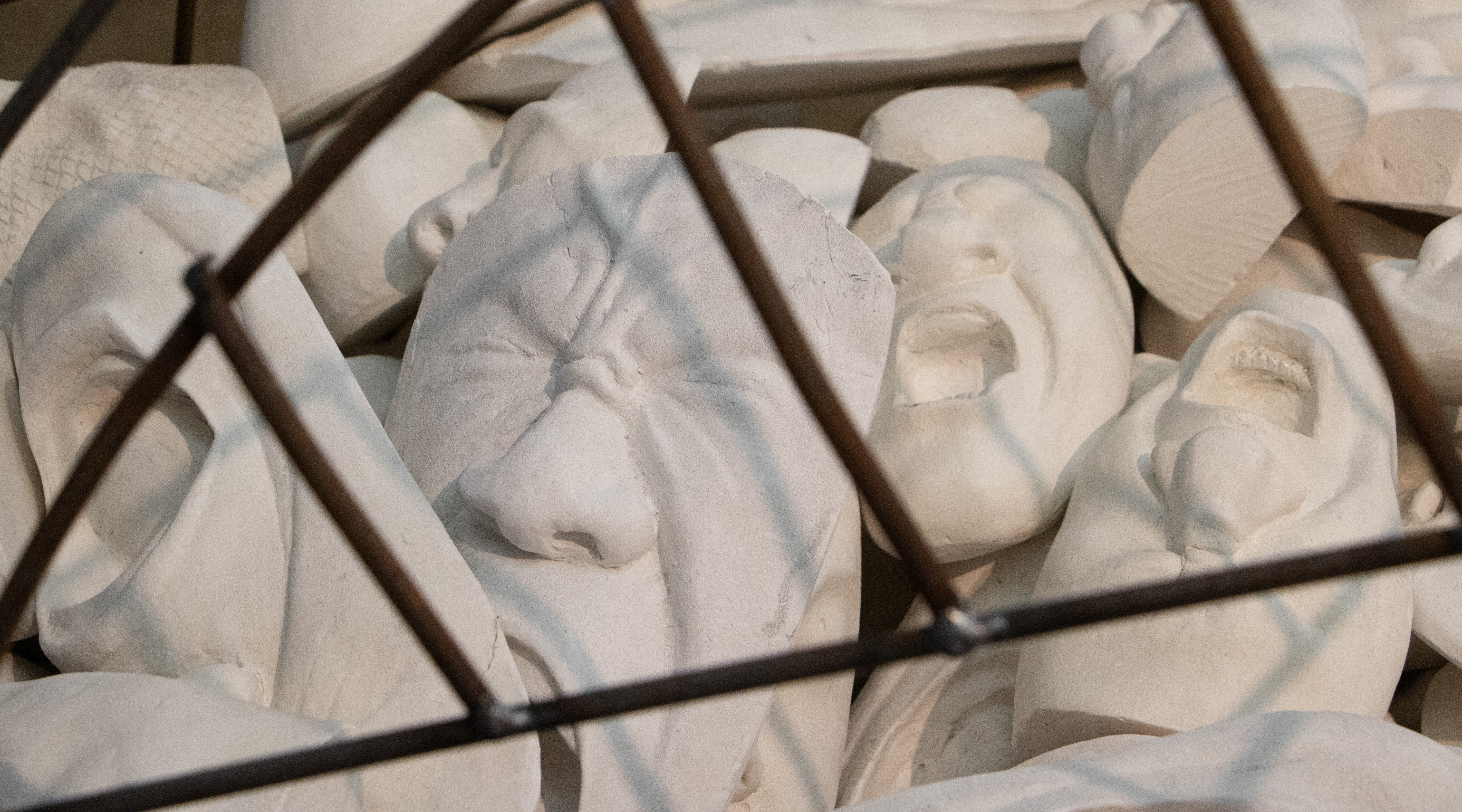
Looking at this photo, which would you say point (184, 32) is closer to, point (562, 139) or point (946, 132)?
point (562, 139)

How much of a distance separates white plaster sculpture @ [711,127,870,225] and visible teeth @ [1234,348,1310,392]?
0.36 m

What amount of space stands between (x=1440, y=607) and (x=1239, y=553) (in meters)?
0.16

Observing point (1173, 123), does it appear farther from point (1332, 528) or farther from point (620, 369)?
point (620, 369)

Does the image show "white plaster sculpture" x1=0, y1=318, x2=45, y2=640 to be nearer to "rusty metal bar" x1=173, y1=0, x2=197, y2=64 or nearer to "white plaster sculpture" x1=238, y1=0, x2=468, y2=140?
"rusty metal bar" x1=173, y1=0, x2=197, y2=64

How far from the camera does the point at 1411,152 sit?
114 centimetres

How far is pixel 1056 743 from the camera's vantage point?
850mm

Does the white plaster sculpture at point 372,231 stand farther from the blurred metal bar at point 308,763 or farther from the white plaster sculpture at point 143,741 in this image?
the blurred metal bar at point 308,763

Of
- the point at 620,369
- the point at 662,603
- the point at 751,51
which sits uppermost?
the point at 751,51

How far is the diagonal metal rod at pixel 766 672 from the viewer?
36 cm

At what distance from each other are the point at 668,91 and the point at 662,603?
1.53 feet

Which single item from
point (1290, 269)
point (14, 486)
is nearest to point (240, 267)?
point (14, 486)

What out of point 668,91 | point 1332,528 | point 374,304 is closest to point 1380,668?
point 1332,528

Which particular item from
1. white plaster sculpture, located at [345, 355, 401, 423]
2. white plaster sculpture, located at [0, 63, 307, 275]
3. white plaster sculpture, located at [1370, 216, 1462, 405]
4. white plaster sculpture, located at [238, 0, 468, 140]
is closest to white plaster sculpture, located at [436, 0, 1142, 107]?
white plaster sculpture, located at [238, 0, 468, 140]

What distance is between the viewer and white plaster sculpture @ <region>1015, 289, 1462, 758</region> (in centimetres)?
80
